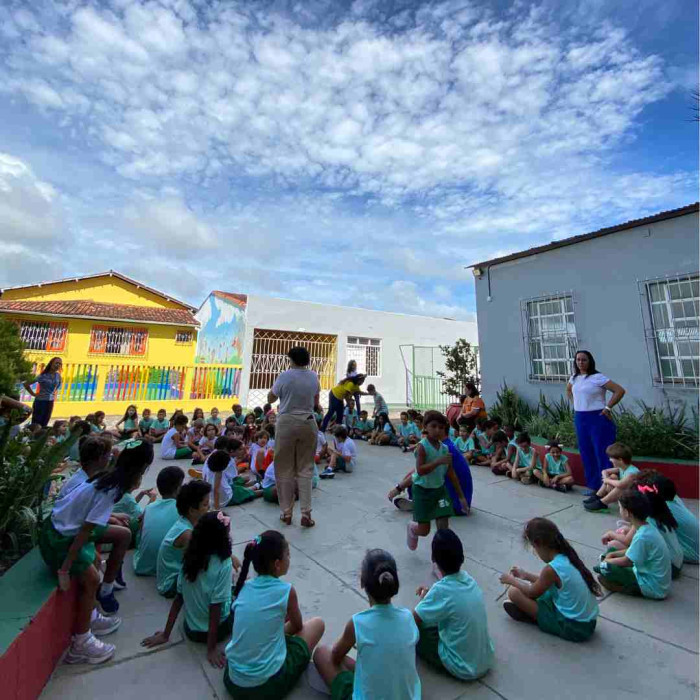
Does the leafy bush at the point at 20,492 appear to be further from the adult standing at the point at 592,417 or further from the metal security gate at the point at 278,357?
the metal security gate at the point at 278,357

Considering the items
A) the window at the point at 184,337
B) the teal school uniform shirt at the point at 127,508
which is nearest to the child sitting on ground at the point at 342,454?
the teal school uniform shirt at the point at 127,508

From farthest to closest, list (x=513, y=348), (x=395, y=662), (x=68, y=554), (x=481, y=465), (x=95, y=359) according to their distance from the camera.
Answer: (x=95, y=359) < (x=513, y=348) < (x=481, y=465) < (x=68, y=554) < (x=395, y=662)

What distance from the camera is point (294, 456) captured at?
3.76 meters

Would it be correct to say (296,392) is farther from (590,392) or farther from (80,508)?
(590,392)

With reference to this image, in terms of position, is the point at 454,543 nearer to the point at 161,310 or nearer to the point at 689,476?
the point at 689,476

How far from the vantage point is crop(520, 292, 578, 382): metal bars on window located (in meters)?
7.20

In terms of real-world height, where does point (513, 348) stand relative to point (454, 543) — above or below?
above

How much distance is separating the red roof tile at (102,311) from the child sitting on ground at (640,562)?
55.1 ft

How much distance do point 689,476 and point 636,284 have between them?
323 cm

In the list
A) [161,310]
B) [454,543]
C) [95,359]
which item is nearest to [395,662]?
[454,543]

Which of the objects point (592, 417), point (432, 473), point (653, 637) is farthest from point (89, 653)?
point (592, 417)

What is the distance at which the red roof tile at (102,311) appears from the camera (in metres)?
14.2

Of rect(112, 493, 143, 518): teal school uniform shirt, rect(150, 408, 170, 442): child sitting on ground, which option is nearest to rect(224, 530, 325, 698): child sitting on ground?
rect(112, 493, 143, 518): teal school uniform shirt

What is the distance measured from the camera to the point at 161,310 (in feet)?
59.6
